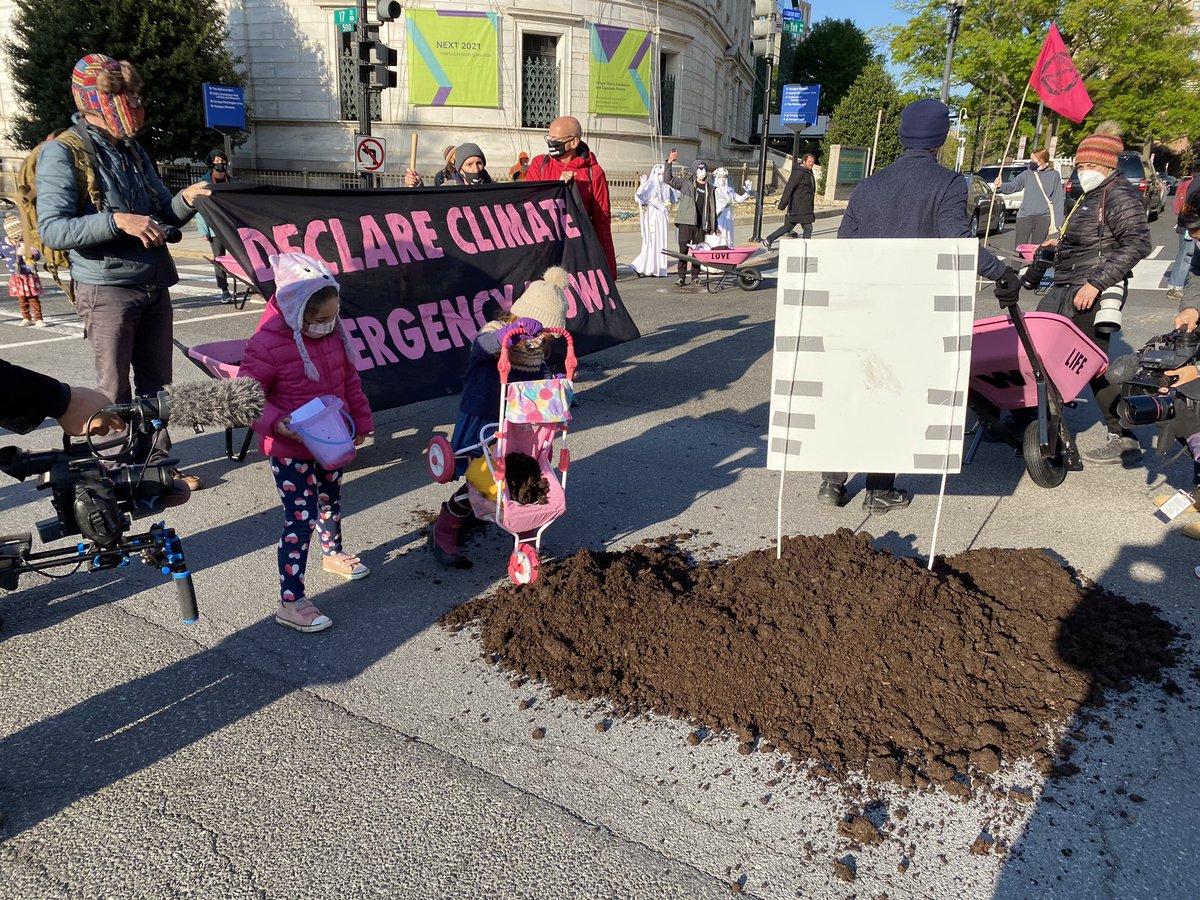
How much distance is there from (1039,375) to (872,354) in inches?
65.3

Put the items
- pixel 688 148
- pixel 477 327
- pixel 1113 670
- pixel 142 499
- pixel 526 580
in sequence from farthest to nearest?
pixel 688 148
pixel 477 327
pixel 526 580
pixel 1113 670
pixel 142 499

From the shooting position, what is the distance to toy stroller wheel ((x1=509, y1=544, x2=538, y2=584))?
3.91 m

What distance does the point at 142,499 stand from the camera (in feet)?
8.72

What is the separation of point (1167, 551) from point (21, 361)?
9583 mm

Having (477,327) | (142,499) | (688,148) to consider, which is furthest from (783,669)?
(688,148)

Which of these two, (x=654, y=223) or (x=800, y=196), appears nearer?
(x=654, y=223)

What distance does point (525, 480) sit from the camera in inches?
165

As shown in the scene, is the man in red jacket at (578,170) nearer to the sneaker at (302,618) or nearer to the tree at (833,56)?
the sneaker at (302,618)

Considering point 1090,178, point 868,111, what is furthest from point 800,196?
point 868,111

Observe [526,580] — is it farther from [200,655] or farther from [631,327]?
[631,327]

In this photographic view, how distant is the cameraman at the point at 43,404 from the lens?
2404mm

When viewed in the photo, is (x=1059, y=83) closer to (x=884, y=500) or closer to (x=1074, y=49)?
(x=884, y=500)

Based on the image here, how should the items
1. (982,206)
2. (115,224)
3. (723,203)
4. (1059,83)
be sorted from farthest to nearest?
(982,206)
(723,203)
(1059,83)
(115,224)

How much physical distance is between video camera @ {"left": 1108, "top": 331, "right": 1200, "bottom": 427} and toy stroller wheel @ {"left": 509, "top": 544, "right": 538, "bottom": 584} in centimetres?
311
